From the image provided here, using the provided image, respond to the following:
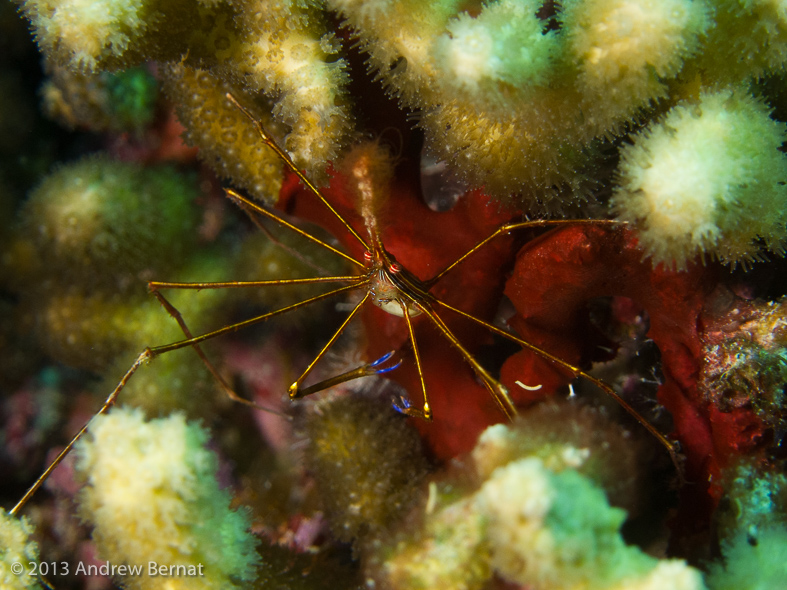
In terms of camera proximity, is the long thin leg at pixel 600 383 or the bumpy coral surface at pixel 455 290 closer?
the bumpy coral surface at pixel 455 290

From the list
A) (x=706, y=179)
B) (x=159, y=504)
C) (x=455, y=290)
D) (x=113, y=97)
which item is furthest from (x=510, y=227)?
(x=113, y=97)

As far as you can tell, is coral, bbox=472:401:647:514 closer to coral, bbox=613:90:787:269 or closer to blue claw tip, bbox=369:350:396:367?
coral, bbox=613:90:787:269

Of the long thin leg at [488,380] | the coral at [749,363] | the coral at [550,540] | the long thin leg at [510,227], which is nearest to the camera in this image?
the coral at [550,540]

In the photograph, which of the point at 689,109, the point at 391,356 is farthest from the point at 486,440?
the point at 689,109

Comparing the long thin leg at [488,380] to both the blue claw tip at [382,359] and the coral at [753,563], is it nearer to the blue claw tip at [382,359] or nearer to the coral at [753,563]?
the blue claw tip at [382,359]

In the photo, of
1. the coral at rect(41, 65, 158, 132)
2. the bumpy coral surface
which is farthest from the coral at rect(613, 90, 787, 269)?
the coral at rect(41, 65, 158, 132)

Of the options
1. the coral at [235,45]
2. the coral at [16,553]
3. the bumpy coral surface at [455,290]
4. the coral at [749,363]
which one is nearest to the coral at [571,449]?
the bumpy coral surface at [455,290]

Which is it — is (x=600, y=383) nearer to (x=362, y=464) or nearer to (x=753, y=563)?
(x=753, y=563)
